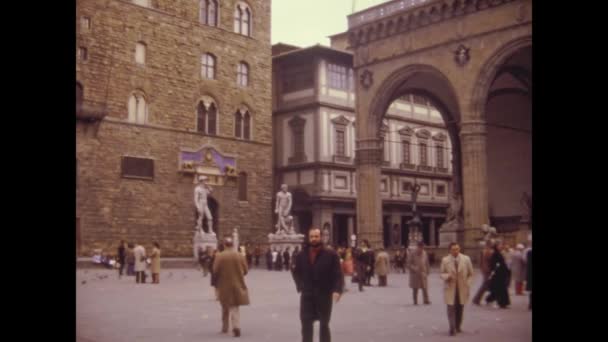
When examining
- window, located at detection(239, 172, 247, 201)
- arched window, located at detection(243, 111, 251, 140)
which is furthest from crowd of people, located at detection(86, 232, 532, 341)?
window, located at detection(239, 172, 247, 201)

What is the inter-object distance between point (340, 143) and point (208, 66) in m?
6.58

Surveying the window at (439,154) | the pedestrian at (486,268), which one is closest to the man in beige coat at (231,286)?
the pedestrian at (486,268)

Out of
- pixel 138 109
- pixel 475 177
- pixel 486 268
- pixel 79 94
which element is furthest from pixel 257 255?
pixel 486 268

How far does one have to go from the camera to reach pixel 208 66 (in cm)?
2681

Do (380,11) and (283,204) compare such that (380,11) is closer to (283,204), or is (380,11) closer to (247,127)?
(247,127)

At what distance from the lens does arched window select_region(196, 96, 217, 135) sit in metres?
26.2

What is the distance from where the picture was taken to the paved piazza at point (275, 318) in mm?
8797

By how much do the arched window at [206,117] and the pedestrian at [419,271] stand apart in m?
15.0

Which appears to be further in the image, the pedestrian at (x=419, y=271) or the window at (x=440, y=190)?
the window at (x=440, y=190)

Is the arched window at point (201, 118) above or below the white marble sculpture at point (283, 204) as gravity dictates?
above

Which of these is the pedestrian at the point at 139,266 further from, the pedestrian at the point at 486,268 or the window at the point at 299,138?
the pedestrian at the point at 486,268

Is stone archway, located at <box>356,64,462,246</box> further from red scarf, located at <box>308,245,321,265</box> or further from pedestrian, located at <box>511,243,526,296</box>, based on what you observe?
red scarf, located at <box>308,245,321,265</box>

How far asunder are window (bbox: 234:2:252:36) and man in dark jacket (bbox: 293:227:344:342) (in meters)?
17.5
